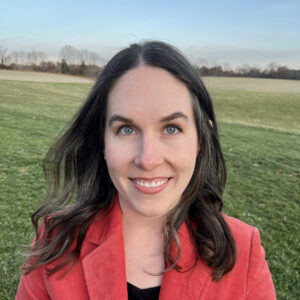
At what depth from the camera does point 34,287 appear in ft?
5.73

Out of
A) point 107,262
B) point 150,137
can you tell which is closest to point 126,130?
point 150,137

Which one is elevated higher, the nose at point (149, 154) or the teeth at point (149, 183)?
the nose at point (149, 154)

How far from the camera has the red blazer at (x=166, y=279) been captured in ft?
Result: 5.40

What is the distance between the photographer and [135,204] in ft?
5.38

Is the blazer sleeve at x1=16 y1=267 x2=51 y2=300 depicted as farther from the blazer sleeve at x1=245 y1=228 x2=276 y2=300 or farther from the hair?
the blazer sleeve at x1=245 y1=228 x2=276 y2=300

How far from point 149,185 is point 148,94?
44 cm

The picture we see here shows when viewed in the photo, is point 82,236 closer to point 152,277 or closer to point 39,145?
point 152,277

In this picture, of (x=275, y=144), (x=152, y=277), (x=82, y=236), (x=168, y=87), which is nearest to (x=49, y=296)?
(x=82, y=236)

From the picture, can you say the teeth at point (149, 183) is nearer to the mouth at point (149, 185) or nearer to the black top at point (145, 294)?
the mouth at point (149, 185)

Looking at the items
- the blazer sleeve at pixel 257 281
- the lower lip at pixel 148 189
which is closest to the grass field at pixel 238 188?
the lower lip at pixel 148 189

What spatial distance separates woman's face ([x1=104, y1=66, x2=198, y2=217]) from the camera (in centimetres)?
152

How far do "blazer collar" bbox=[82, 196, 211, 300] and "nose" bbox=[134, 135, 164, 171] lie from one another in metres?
0.47

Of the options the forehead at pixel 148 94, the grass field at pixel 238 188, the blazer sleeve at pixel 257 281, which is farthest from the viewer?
the grass field at pixel 238 188

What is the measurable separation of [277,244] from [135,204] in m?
4.69
